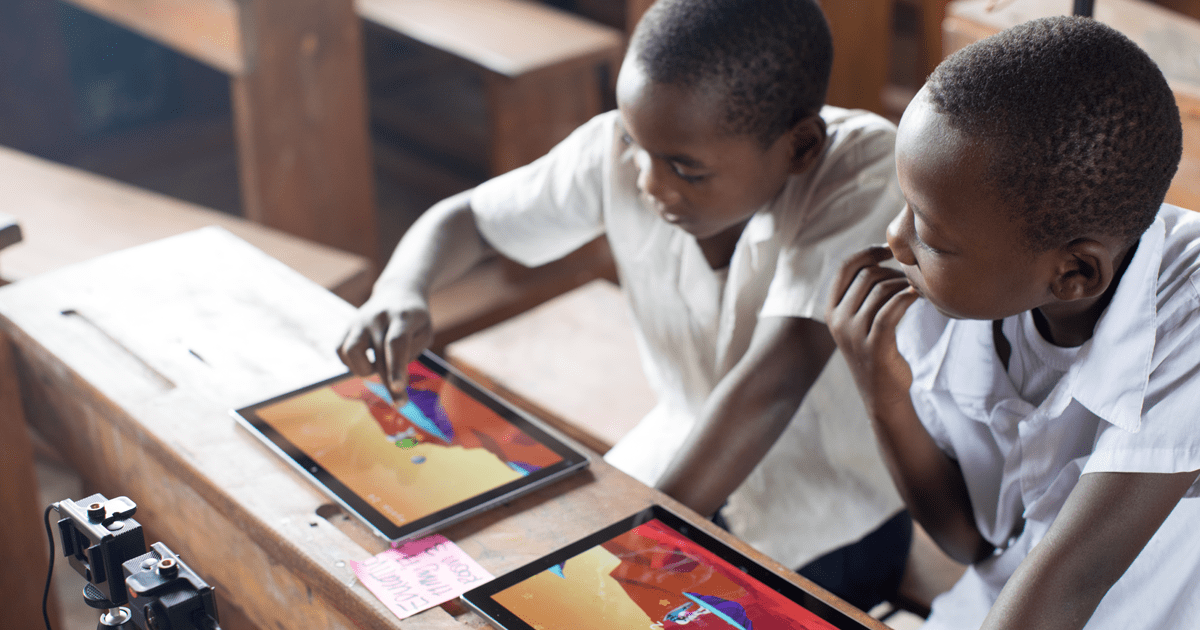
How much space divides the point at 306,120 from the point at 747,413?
191 cm

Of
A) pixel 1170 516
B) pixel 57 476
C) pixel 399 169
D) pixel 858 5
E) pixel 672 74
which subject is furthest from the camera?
pixel 399 169

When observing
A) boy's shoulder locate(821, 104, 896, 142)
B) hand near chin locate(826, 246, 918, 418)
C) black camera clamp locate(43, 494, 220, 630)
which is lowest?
black camera clamp locate(43, 494, 220, 630)

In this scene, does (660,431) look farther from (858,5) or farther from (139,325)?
(858,5)

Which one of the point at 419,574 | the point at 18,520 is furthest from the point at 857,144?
the point at 18,520

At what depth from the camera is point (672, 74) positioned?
1.16 meters

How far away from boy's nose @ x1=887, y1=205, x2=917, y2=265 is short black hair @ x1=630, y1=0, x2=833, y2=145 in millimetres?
279

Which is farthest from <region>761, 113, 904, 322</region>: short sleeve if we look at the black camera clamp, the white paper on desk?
the black camera clamp

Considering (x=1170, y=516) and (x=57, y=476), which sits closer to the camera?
(x=1170, y=516)

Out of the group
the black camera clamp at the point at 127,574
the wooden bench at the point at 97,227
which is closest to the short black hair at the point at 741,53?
the black camera clamp at the point at 127,574

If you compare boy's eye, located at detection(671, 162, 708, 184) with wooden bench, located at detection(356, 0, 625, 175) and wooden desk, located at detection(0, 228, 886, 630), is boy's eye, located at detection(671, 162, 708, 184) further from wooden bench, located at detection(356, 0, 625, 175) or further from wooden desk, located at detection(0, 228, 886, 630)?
wooden bench, located at detection(356, 0, 625, 175)

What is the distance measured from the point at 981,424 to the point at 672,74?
469mm

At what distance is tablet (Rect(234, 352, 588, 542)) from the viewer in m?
1.09

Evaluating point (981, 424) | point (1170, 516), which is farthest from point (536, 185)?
point (1170, 516)

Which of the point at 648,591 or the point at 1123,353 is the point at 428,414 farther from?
the point at 1123,353
